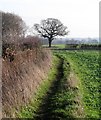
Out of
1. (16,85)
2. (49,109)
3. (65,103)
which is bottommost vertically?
(49,109)

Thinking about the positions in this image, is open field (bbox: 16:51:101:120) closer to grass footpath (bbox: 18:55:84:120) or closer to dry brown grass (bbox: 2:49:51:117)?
grass footpath (bbox: 18:55:84:120)

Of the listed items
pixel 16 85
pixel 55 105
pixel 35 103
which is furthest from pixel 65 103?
pixel 16 85

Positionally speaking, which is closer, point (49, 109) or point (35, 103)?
point (49, 109)

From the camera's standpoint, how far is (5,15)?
154 feet

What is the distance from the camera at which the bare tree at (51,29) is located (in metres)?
82.6

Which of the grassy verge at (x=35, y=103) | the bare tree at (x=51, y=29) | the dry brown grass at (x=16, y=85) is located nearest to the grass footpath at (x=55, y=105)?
the grassy verge at (x=35, y=103)

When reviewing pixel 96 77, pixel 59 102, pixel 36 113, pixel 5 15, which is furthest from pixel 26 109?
pixel 5 15

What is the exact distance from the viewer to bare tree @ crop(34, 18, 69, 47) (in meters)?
82.6

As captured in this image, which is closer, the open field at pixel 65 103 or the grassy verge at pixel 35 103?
the open field at pixel 65 103

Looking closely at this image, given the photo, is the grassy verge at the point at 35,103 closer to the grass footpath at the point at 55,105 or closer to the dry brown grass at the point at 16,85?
the grass footpath at the point at 55,105

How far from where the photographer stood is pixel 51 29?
271ft

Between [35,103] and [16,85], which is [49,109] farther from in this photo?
[16,85]

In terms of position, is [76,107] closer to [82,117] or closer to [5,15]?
[82,117]

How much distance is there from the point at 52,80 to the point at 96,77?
3.20 meters
